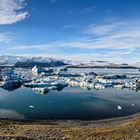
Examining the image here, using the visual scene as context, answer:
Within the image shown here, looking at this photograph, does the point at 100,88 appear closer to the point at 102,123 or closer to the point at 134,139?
the point at 102,123

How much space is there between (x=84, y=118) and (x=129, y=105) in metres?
9.87

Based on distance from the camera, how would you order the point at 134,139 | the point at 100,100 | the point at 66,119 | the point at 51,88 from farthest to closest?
the point at 51,88, the point at 100,100, the point at 66,119, the point at 134,139

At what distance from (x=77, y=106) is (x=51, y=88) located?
19.0 meters

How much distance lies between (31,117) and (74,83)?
111ft

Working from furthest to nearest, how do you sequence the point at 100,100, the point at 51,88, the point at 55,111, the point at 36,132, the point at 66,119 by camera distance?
1. the point at 51,88
2. the point at 100,100
3. the point at 55,111
4. the point at 66,119
5. the point at 36,132

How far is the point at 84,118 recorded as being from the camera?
28391 mm

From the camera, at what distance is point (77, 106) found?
35.0 metres

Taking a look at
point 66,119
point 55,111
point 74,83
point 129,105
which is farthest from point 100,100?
point 74,83

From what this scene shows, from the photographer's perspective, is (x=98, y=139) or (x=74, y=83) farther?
(x=74, y=83)

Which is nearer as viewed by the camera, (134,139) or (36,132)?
(134,139)

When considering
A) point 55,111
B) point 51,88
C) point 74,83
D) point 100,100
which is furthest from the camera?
point 74,83

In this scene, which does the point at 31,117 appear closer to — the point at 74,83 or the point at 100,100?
the point at 100,100

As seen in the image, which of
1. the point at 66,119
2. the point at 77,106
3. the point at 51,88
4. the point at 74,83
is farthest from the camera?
the point at 74,83

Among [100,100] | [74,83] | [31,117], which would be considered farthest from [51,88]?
[31,117]
